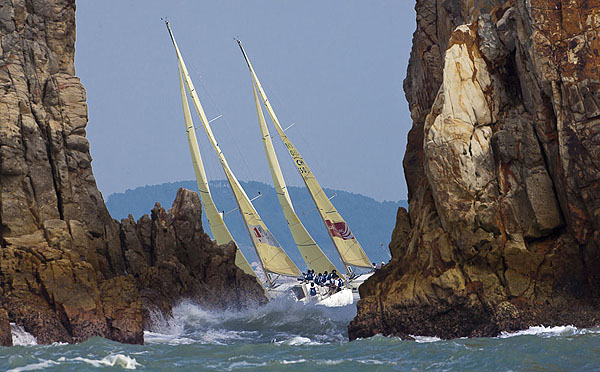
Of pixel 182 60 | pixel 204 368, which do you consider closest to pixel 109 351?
pixel 204 368

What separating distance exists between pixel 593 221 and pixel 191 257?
20761 mm

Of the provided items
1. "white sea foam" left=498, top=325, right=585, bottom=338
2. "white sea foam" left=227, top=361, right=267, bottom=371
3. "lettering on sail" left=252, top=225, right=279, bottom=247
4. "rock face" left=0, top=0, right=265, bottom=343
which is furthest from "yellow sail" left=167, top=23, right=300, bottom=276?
"white sea foam" left=227, top=361, right=267, bottom=371

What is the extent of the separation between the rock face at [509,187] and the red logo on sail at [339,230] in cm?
2850

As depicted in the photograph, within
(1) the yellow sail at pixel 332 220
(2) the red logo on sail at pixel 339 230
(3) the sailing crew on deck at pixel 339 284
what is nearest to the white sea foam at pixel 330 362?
(3) the sailing crew on deck at pixel 339 284

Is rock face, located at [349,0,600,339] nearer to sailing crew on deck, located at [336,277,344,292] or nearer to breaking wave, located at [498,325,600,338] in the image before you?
breaking wave, located at [498,325,600,338]

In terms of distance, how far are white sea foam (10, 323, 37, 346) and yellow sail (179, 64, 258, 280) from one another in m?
24.2

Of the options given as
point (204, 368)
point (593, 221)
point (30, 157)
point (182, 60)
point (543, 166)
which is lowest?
point (204, 368)

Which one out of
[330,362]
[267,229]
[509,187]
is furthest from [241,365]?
[267,229]

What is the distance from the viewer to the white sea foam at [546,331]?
2605 centimetres

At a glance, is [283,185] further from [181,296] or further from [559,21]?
[559,21]

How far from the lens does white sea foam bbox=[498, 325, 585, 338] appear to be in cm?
2605

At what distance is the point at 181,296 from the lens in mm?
40250

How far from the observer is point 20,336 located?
3025 centimetres

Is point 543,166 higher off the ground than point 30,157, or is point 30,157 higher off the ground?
point 30,157
